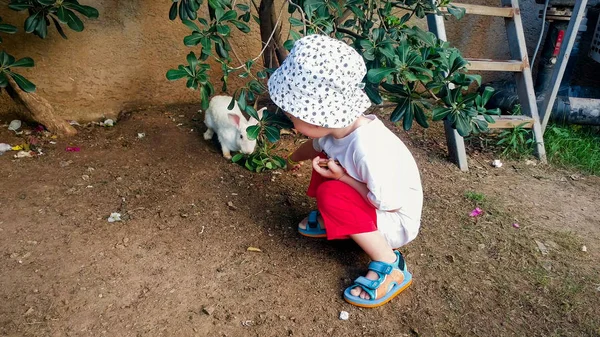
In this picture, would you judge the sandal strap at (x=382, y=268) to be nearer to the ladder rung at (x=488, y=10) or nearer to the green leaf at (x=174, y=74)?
the green leaf at (x=174, y=74)

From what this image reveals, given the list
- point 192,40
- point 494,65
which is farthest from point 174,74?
point 494,65

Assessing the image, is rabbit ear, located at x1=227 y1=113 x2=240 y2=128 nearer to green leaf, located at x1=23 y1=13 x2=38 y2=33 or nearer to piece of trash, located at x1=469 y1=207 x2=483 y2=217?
green leaf, located at x1=23 y1=13 x2=38 y2=33

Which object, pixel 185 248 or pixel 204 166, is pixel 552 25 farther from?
pixel 185 248

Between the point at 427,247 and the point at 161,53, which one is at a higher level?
the point at 161,53

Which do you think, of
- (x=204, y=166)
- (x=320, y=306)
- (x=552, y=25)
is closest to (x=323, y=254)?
(x=320, y=306)

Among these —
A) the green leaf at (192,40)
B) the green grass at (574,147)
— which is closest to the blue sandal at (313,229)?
the green leaf at (192,40)

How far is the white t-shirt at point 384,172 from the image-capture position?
1.97 meters

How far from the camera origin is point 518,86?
149 inches

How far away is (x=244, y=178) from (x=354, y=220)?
1.17 metres

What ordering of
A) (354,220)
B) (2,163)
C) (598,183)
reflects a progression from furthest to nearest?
(598,183), (2,163), (354,220)

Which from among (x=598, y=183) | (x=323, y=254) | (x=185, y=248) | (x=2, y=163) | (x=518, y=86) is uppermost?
(x=2, y=163)

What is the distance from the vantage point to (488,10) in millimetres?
3598

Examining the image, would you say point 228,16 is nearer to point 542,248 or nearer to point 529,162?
point 542,248

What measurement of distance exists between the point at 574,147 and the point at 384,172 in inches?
104
